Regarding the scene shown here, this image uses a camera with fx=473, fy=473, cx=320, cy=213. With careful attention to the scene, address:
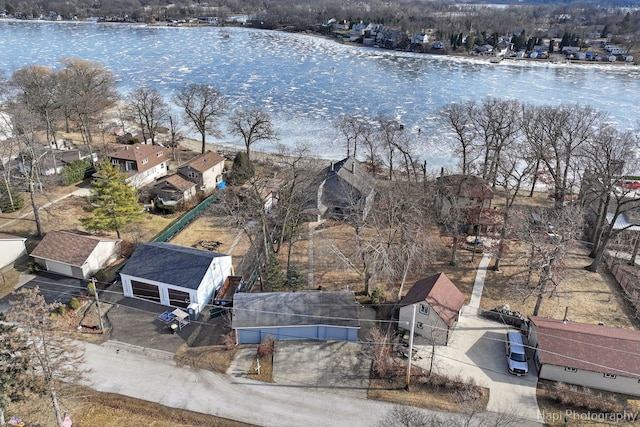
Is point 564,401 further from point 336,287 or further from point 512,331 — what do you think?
point 336,287

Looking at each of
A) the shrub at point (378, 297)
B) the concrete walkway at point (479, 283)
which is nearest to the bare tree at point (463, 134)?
the concrete walkway at point (479, 283)

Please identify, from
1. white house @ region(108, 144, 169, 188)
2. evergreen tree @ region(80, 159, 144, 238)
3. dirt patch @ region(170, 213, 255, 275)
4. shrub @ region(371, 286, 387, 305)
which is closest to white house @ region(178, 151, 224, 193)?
white house @ region(108, 144, 169, 188)

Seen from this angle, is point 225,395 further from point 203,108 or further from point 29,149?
point 203,108

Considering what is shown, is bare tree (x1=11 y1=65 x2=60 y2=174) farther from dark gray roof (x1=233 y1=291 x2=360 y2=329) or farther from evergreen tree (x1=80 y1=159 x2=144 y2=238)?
dark gray roof (x1=233 y1=291 x2=360 y2=329)

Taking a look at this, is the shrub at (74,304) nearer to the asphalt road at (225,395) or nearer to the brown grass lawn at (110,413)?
the asphalt road at (225,395)

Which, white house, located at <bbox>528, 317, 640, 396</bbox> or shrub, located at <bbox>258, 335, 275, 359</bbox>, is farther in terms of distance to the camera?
shrub, located at <bbox>258, 335, 275, 359</bbox>

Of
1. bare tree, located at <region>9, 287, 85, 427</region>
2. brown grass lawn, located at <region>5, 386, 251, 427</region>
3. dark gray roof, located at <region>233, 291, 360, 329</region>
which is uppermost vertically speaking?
bare tree, located at <region>9, 287, 85, 427</region>

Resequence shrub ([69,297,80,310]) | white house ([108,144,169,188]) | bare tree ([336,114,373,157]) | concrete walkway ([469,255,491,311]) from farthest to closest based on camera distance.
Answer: bare tree ([336,114,373,157]) → white house ([108,144,169,188]) → concrete walkway ([469,255,491,311]) → shrub ([69,297,80,310])
